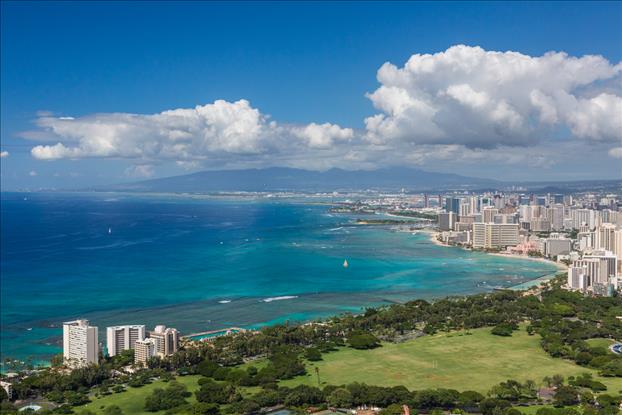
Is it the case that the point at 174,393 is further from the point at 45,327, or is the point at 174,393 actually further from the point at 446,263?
the point at 446,263

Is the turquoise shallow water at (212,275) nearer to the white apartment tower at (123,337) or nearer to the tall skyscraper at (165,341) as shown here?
the white apartment tower at (123,337)

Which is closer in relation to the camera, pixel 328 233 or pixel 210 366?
pixel 210 366

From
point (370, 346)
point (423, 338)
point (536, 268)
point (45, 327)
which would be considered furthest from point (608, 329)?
point (45, 327)

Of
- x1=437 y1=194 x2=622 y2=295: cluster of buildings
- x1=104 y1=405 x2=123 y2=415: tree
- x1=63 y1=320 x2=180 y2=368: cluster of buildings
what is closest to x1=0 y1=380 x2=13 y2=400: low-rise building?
x1=63 y1=320 x2=180 y2=368: cluster of buildings

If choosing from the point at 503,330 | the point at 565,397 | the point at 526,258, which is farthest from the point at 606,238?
the point at 565,397

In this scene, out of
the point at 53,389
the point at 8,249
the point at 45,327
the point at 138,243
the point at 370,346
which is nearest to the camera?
the point at 53,389

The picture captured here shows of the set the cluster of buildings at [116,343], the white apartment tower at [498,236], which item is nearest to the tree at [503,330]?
the cluster of buildings at [116,343]

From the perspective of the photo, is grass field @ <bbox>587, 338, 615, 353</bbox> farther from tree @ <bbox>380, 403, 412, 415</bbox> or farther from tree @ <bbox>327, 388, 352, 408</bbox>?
tree @ <bbox>327, 388, 352, 408</bbox>
